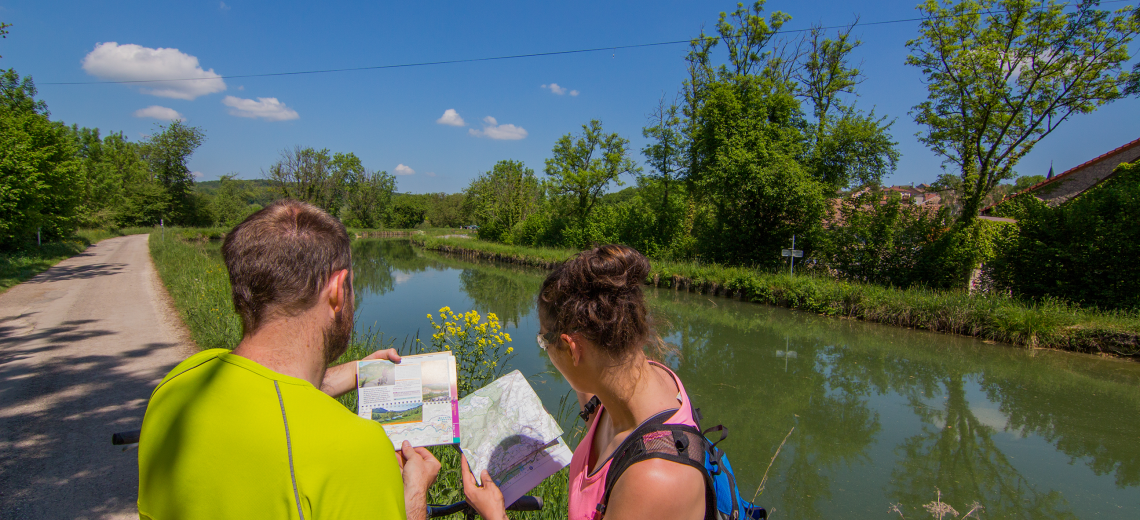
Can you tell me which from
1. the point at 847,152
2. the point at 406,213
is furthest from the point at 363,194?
the point at 847,152

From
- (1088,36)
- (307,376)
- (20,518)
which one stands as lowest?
(20,518)

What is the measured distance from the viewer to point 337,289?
1.08 m

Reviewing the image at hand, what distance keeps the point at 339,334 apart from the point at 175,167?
171 feet

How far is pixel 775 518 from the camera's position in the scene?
405 cm

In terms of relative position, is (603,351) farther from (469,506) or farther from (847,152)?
(847,152)

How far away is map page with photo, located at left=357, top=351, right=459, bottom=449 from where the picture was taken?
→ 1.31 meters

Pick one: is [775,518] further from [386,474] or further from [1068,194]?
[1068,194]

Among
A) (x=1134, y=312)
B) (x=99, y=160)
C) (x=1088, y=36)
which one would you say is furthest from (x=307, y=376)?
(x=99, y=160)

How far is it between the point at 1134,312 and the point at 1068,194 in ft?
44.3

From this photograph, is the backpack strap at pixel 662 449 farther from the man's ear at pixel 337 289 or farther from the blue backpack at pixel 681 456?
the man's ear at pixel 337 289

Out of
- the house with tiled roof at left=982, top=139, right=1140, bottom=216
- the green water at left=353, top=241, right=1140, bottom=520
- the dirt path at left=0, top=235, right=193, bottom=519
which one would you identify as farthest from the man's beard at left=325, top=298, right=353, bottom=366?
the house with tiled roof at left=982, top=139, right=1140, bottom=216

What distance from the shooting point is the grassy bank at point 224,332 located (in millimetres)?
2779

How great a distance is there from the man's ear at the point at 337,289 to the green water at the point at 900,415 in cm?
102

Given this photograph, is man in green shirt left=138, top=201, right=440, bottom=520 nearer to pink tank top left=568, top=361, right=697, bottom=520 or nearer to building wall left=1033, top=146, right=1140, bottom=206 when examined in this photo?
pink tank top left=568, top=361, right=697, bottom=520
